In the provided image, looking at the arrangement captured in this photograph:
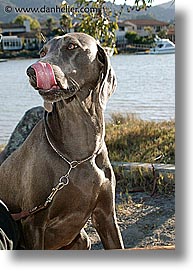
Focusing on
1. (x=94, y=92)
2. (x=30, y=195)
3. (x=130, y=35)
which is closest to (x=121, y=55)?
(x=130, y=35)

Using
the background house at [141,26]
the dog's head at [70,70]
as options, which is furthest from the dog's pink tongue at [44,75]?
the background house at [141,26]

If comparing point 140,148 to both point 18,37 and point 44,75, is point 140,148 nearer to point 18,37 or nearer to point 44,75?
point 18,37

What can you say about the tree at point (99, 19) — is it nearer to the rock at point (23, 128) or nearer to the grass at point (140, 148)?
the rock at point (23, 128)

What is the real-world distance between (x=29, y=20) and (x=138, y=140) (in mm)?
1083

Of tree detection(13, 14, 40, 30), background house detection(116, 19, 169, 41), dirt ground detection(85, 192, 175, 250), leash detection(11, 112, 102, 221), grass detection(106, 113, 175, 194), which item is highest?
tree detection(13, 14, 40, 30)

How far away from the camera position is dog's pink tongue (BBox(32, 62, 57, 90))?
46.4 inches

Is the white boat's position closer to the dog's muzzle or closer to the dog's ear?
the dog's ear

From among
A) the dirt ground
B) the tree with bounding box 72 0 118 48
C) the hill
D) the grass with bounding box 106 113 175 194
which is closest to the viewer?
the hill

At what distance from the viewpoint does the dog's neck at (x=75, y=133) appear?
136 centimetres

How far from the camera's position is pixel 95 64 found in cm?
129

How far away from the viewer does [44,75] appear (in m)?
1.18

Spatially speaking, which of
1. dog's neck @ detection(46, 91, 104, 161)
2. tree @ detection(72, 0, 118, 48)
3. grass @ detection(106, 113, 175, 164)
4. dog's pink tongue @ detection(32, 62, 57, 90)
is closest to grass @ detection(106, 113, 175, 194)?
grass @ detection(106, 113, 175, 164)
